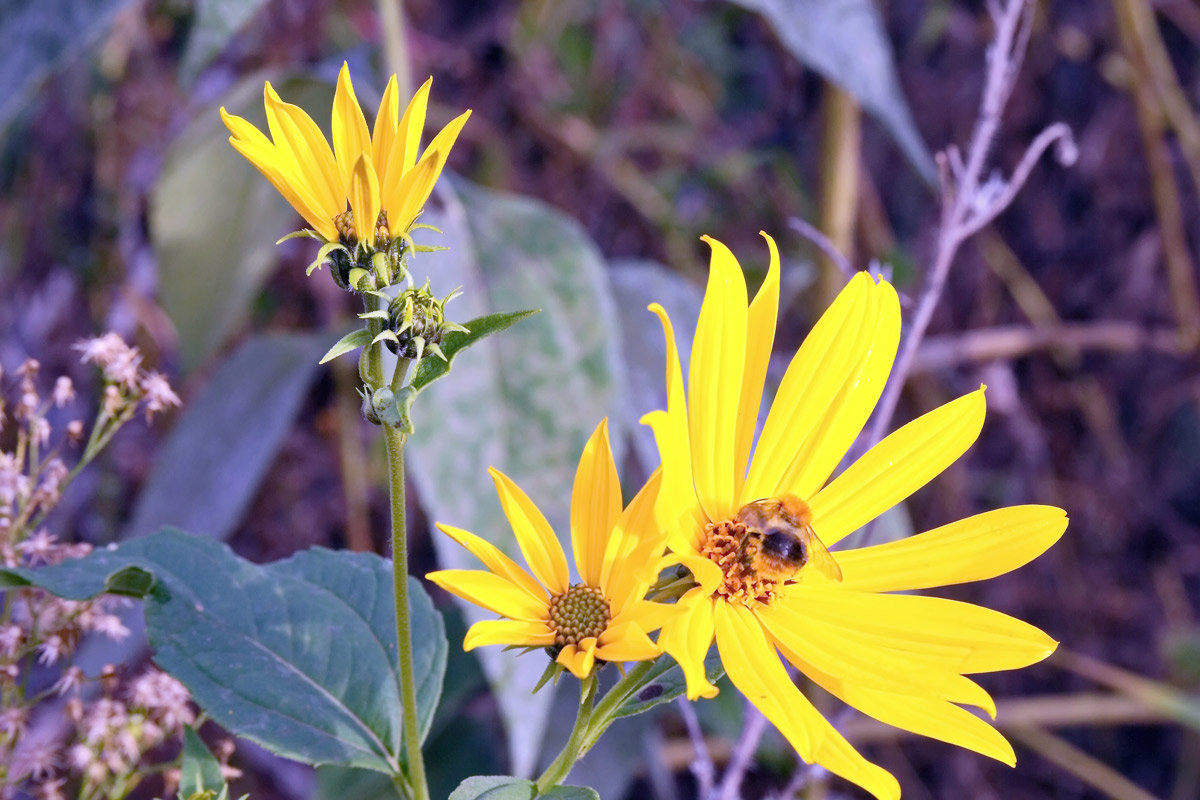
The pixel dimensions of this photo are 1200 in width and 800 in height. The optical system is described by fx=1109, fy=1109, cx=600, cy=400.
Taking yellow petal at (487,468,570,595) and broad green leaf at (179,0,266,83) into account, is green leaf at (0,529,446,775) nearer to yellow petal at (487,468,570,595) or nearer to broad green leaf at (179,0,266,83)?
yellow petal at (487,468,570,595)

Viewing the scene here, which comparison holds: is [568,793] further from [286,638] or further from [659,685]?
[286,638]

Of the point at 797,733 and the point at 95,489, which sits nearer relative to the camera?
the point at 797,733

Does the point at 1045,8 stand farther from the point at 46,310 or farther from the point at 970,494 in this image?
the point at 46,310

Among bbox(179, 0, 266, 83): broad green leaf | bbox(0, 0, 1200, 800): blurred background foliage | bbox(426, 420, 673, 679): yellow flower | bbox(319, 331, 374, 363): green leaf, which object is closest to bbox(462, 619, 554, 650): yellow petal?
bbox(426, 420, 673, 679): yellow flower

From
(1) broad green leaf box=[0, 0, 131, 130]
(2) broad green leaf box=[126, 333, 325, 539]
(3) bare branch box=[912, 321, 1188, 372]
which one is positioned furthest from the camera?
(3) bare branch box=[912, 321, 1188, 372]

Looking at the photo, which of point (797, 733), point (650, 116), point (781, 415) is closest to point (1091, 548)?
point (650, 116)

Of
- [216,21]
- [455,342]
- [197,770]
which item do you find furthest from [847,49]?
[197,770]

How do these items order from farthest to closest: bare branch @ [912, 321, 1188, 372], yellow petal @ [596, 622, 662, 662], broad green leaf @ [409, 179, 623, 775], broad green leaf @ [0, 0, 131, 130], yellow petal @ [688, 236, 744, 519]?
bare branch @ [912, 321, 1188, 372]
broad green leaf @ [0, 0, 131, 130]
broad green leaf @ [409, 179, 623, 775]
yellow petal @ [688, 236, 744, 519]
yellow petal @ [596, 622, 662, 662]

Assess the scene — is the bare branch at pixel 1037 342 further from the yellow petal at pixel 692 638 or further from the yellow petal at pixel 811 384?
the yellow petal at pixel 692 638
